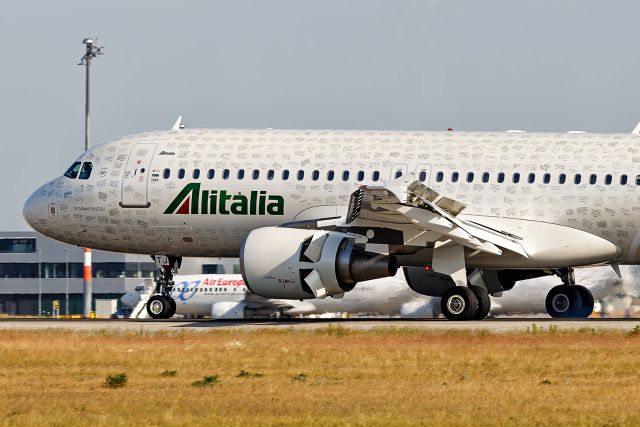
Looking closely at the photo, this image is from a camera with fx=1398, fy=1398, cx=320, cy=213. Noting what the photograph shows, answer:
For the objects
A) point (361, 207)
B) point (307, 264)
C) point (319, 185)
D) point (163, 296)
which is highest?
point (319, 185)

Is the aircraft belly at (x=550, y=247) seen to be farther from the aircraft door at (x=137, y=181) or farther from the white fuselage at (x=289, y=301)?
the white fuselage at (x=289, y=301)

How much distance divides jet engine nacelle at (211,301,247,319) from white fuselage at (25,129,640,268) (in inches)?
1218

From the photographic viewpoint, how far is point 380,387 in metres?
22.8

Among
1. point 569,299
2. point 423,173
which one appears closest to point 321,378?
point 423,173

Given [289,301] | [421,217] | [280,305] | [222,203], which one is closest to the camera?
[421,217]

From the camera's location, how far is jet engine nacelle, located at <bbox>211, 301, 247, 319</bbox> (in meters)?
70.6

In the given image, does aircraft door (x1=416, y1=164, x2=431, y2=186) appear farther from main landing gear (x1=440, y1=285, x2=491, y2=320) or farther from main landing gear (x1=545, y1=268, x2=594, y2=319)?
main landing gear (x1=545, y1=268, x2=594, y2=319)

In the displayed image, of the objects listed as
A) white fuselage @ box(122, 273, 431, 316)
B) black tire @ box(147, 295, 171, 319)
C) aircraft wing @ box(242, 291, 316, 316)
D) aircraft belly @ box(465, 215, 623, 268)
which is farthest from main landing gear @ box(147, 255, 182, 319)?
aircraft wing @ box(242, 291, 316, 316)

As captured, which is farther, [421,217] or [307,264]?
[307,264]

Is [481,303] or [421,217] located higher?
[421,217]

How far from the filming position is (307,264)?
33.6 m

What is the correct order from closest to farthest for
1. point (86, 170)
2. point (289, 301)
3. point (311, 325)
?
point (311, 325) < point (86, 170) < point (289, 301)

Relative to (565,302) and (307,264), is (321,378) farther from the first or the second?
(565,302)

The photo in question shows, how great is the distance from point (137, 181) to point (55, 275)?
4037 inches
